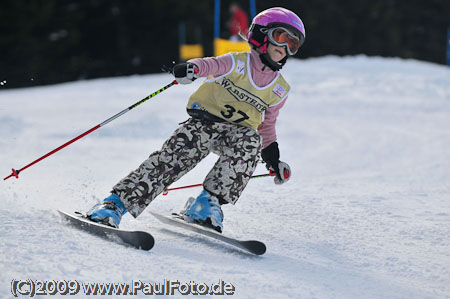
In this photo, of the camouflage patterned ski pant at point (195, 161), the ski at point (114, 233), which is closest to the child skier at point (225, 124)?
the camouflage patterned ski pant at point (195, 161)

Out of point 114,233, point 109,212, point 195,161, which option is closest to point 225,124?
point 195,161

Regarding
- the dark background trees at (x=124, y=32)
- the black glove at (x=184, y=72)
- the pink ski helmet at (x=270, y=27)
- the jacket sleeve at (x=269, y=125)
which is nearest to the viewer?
the black glove at (x=184, y=72)

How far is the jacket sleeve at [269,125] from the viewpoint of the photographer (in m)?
3.62

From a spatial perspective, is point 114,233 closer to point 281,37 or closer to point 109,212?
point 109,212

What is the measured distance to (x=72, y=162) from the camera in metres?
5.75

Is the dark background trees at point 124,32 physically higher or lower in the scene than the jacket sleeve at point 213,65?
higher

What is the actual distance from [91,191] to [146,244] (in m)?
1.82

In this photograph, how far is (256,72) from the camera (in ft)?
11.5

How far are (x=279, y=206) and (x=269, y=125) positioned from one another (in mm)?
679

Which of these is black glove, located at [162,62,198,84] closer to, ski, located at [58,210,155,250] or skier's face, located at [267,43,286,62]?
skier's face, located at [267,43,286,62]

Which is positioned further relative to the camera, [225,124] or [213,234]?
[225,124]

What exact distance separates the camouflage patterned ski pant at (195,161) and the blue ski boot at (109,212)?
0.12 ft

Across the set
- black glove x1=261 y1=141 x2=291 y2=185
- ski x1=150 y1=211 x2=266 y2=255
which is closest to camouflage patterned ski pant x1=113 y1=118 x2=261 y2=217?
ski x1=150 y1=211 x2=266 y2=255

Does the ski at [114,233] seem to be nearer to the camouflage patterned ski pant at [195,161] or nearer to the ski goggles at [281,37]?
the camouflage patterned ski pant at [195,161]
